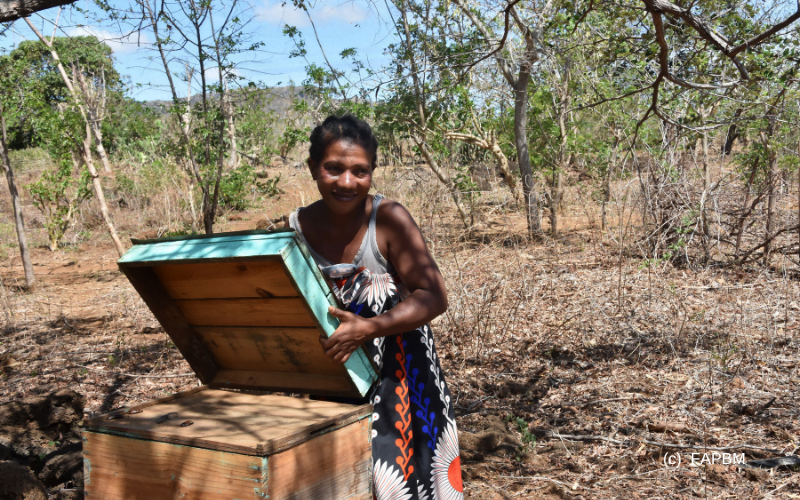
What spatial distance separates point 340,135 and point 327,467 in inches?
36.7

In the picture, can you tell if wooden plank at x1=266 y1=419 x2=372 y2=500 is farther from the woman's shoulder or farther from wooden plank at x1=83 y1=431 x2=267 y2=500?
the woman's shoulder

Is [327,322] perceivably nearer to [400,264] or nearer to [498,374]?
[400,264]

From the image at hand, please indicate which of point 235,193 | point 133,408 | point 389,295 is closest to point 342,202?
point 389,295

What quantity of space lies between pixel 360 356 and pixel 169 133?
16.4 meters

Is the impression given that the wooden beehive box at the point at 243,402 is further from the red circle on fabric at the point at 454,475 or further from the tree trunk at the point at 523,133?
the tree trunk at the point at 523,133

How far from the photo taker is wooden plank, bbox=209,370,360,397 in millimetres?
1724

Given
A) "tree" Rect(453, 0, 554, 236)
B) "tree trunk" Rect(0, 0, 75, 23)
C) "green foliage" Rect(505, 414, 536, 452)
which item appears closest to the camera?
"tree trunk" Rect(0, 0, 75, 23)

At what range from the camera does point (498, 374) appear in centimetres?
434

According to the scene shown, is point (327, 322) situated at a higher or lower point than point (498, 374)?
higher

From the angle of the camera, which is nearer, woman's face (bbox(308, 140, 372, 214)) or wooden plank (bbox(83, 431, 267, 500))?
wooden plank (bbox(83, 431, 267, 500))

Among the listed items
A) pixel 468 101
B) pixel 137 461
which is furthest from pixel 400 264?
pixel 468 101

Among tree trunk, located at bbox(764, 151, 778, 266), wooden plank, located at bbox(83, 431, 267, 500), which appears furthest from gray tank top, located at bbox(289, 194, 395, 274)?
tree trunk, located at bbox(764, 151, 778, 266)

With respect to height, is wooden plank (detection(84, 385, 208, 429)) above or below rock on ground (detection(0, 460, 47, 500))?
above

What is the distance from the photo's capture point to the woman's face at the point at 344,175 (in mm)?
1754
